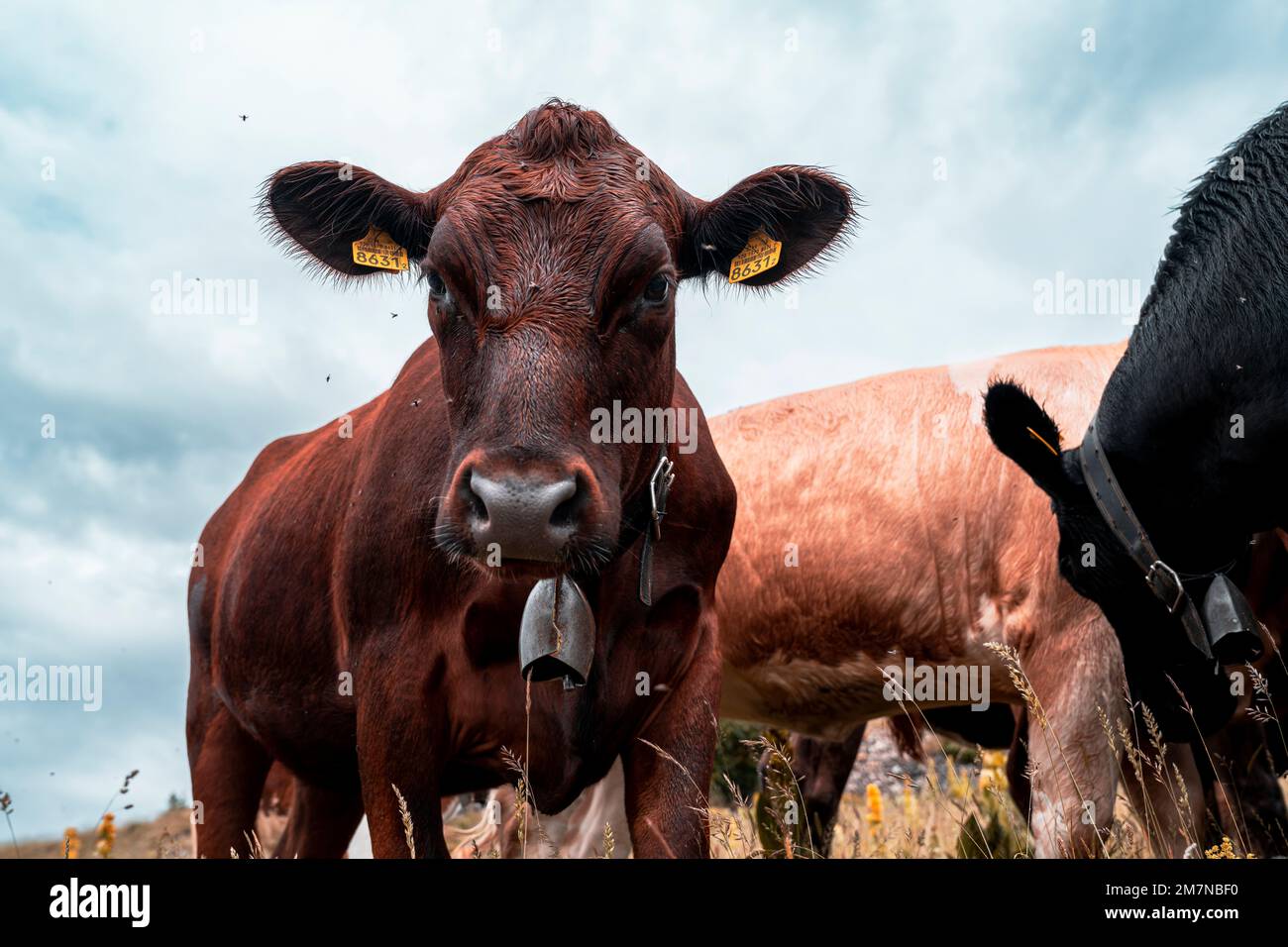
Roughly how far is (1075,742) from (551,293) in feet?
10.6

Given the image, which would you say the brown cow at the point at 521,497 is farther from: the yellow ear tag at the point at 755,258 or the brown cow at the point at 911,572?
the brown cow at the point at 911,572

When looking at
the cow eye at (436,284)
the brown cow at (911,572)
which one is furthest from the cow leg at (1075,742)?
the cow eye at (436,284)

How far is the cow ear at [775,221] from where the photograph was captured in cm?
417

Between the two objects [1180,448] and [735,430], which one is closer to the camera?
[1180,448]

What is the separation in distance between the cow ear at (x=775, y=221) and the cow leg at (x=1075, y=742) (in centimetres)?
206

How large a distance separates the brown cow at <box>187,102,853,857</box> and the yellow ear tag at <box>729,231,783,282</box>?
1 cm

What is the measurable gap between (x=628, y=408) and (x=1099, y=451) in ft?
7.13

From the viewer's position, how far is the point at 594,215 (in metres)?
3.62

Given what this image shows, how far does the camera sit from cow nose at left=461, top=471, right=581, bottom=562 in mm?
3129

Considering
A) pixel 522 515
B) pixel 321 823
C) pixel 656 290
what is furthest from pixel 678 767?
pixel 321 823

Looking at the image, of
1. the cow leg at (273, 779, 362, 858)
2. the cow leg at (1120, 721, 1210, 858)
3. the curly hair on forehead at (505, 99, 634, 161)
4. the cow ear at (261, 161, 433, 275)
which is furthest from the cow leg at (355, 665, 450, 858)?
the cow leg at (1120, 721, 1210, 858)
